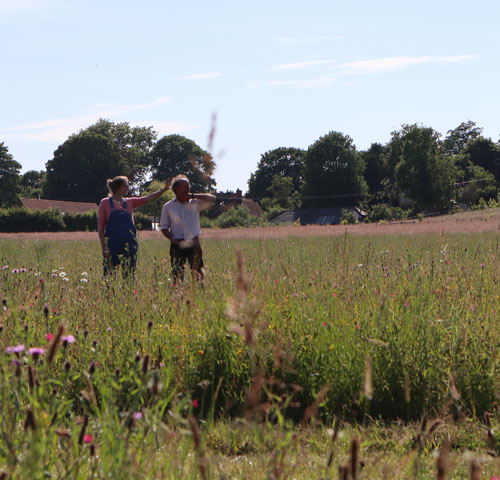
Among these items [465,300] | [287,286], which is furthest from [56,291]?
[465,300]

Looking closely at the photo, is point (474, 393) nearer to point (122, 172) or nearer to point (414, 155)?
point (414, 155)

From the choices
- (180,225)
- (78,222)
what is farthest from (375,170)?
(180,225)

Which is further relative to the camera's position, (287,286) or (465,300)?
(287,286)

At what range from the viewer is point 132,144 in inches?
3568

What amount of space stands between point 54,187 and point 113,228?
76425mm

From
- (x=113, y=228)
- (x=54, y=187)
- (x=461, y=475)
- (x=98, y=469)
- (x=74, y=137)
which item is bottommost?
(x=461, y=475)

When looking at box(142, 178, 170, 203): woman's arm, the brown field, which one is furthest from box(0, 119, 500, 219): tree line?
box(142, 178, 170, 203): woman's arm

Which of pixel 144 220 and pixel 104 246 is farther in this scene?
pixel 144 220

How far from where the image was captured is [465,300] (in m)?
4.56

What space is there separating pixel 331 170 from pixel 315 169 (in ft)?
7.05

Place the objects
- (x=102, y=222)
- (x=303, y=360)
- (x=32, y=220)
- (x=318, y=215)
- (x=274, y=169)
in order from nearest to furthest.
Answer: (x=303, y=360), (x=102, y=222), (x=32, y=220), (x=318, y=215), (x=274, y=169)

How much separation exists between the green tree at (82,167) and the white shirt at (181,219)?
7299 cm

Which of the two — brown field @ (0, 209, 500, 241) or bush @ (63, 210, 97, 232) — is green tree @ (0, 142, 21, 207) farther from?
brown field @ (0, 209, 500, 241)

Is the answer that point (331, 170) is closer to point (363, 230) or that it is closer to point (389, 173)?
point (389, 173)
